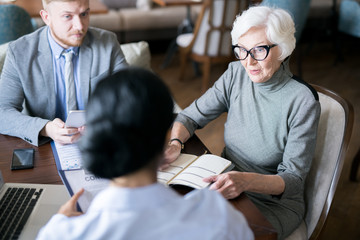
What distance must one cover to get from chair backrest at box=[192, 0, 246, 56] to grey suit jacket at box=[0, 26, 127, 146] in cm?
189

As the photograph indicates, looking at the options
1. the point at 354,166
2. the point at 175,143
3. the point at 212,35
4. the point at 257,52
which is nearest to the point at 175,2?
the point at 212,35

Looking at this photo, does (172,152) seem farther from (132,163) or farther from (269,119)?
(132,163)

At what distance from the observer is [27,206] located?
1101 millimetres

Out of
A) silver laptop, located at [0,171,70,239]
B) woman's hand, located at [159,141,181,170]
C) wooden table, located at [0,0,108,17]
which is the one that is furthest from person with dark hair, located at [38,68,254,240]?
wooden table, located at [0,0,108,17]

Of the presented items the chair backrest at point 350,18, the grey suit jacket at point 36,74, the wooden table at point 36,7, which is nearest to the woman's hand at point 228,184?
the grey suit jacket at point 36,74

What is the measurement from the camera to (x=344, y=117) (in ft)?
4.78

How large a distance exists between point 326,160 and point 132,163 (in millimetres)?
1040

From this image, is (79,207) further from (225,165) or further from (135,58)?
(135,58)

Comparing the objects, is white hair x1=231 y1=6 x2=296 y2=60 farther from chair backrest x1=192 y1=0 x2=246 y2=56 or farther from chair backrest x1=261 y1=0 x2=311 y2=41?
chair backrest x1=192 y1=0 x2=246 y2=56

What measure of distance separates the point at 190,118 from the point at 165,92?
93 cm

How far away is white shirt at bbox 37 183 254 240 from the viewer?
0.67 metres

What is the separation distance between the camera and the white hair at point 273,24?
1383 millimetres

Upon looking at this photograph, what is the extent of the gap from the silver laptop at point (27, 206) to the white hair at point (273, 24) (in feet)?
2.70

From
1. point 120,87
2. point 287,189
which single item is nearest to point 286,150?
point 287,189
